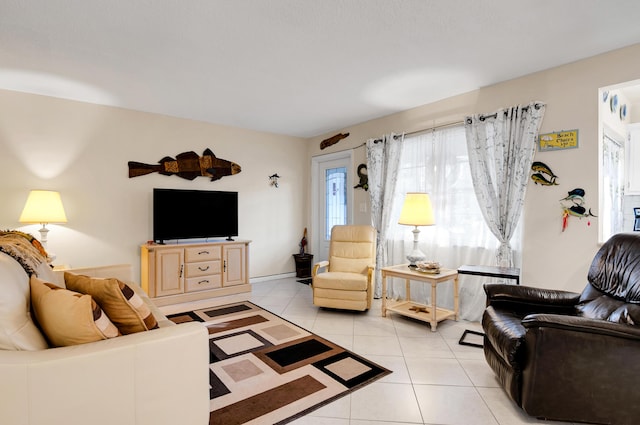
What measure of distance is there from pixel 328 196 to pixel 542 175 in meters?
3.21

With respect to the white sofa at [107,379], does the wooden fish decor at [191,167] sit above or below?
above

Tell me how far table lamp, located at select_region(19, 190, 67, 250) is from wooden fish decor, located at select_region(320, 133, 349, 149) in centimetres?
357

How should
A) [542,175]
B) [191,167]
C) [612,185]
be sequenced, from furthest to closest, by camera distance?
[191,167] < [612,185] < [542,175]

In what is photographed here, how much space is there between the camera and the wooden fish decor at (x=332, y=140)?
5123 mm

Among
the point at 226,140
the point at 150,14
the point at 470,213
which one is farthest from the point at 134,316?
the point at 226,140

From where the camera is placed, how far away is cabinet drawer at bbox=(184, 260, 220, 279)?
13.7 ft

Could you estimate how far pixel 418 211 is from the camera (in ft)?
11.6

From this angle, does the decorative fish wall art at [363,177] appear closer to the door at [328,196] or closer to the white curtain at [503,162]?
the door at [328,196]

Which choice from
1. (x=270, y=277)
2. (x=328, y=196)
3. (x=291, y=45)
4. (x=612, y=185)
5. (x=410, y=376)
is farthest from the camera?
(x=328, y=196)

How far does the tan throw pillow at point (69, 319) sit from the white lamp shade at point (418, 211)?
2.88m

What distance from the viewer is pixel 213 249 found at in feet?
14.4

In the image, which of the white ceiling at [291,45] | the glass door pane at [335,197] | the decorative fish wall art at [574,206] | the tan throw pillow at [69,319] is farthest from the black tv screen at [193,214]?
the decorative fish wall art at [574,206]

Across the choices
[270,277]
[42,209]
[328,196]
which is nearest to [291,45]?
[42,209]

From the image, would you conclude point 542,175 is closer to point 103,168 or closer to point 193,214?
point 193,214
